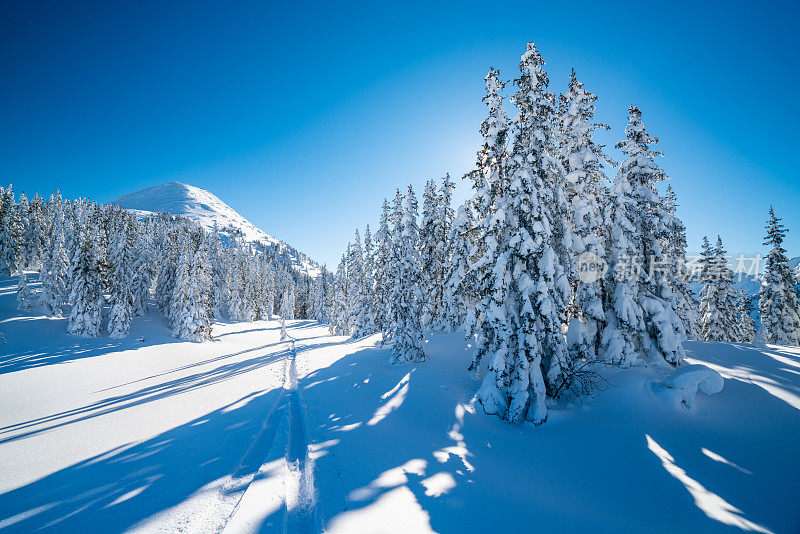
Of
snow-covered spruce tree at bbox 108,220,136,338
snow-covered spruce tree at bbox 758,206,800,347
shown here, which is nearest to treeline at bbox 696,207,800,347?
snow-covered spruce tree at bbox 758,206,800,347

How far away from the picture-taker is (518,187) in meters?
11.5

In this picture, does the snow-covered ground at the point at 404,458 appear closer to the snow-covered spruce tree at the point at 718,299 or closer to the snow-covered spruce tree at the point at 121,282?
the snow-covered spruce tree at the point at 718,299

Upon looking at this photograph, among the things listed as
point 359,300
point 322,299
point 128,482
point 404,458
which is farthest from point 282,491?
point 322,299

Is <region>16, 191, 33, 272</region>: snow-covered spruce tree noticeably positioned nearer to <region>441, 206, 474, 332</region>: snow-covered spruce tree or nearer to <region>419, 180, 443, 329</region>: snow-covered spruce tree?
<region>419, 180, 443, 329</region>: snow-covered spruce tree

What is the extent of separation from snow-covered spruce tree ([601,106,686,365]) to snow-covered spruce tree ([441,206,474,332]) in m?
7.16

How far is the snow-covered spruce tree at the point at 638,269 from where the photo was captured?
13875 millimetres

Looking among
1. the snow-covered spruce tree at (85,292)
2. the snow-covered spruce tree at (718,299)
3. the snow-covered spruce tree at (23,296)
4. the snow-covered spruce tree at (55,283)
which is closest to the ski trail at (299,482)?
the snow-covered spruce tree at (85,292)

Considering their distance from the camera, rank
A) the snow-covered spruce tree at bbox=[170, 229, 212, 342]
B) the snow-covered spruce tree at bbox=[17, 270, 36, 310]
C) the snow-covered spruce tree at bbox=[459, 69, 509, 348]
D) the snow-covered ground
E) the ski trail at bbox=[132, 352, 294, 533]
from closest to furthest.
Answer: the ski trail at bbox=[132, 352, 294, 533] < the snow-covered ground < the snow-covered spruce tree at bbox=[459, 69, 509, 348] < the snow-covered spruce tree at bbox=[17, 270, 36, 310] < the snow-covered spruce tree at bbox=[170, 229, 212, 342]

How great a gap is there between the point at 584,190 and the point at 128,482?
62.0ft

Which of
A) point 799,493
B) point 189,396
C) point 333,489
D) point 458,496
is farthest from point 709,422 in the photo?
point 189,396

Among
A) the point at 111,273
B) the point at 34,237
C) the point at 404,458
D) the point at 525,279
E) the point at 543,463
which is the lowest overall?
the point at 543,463

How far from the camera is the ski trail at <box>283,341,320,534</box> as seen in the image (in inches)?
213

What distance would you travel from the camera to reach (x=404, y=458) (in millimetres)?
8281

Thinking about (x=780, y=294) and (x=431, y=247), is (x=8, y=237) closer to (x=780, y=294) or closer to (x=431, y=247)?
(x=431, y=247)
